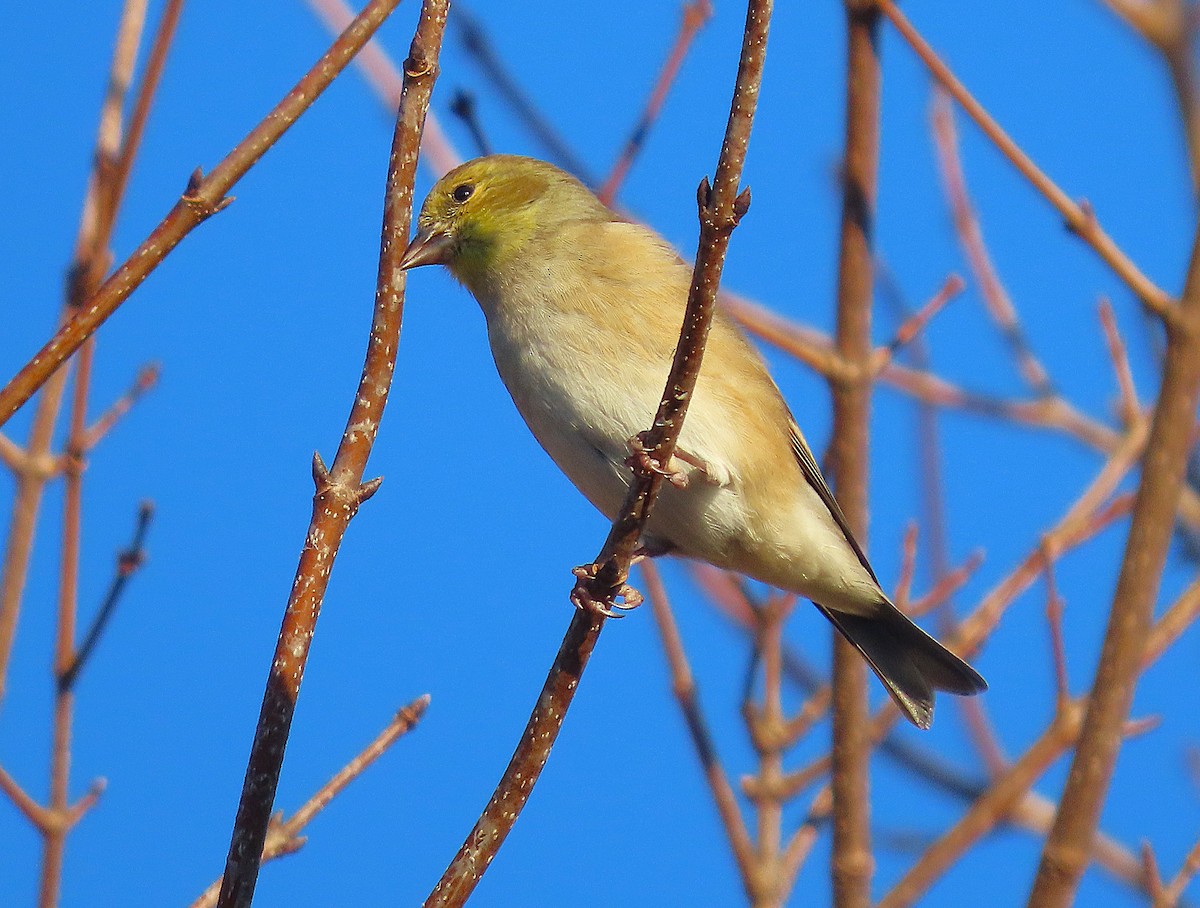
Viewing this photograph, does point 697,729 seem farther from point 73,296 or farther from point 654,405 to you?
point 73,296

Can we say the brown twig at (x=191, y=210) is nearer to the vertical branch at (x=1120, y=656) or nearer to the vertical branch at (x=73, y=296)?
the vertical branch at (x=73, y=296)

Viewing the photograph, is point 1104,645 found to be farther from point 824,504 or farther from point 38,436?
point 38,436

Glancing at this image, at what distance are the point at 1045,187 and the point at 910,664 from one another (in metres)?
1.37

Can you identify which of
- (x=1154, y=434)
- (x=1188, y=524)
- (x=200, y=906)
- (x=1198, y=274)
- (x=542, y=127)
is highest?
(x=542, y=127)

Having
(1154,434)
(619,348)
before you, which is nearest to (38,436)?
(619,348)

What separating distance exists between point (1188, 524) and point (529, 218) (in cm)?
190

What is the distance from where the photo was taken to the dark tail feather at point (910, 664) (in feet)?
11.4

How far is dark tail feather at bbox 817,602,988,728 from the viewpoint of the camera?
11.4 feet

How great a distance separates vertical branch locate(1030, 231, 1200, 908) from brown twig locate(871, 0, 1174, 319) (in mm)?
292

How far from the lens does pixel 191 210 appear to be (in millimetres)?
1840

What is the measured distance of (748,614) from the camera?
417 centimetres

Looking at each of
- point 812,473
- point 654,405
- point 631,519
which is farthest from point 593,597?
point 812,473

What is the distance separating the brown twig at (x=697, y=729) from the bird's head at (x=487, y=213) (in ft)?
3.24

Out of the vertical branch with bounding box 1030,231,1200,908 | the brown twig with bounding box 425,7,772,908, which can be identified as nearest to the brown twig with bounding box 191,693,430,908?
the brown twig with bounding box 425,7,772,908
